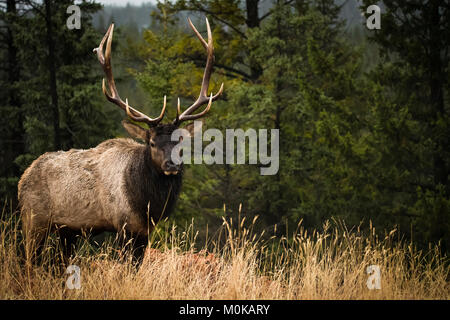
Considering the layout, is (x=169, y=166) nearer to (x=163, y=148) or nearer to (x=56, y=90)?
(x=163, y=148)

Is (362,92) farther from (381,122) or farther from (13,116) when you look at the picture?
(13,116)

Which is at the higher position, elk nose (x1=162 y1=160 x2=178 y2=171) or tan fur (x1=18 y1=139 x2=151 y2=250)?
elk nose (x1=162 y1=160 x2=178 y2=171)

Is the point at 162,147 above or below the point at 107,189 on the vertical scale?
above

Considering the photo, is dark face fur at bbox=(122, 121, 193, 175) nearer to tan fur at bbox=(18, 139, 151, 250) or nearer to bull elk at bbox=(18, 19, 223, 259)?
bull elk at bbox=(18, 19, 223, 259)

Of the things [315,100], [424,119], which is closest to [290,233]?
[315,100]

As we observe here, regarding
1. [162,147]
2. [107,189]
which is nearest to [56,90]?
[107,189]

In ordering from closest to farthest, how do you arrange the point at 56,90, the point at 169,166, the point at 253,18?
the point at 169,166 → the point at 56,90 → the point at 253,18

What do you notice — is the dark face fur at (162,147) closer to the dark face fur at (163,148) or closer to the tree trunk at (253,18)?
the dark face fur at (163,148)

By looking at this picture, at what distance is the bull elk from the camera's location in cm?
518

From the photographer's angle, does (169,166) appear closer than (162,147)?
Yes

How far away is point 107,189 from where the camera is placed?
5266mm

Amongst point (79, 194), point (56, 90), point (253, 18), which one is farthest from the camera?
point (253, 18)

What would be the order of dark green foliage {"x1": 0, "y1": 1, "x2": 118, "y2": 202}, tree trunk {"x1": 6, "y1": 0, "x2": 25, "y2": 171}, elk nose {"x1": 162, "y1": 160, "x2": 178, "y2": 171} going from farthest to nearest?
1. tree trunk {"x1": 6, "y1": 0, "x2": 25, "y2": 171}
2. dark green foliage {"x1": 0, "y1": 1, "x2": 118, "y2": 202}
3. elk nose {"x1": 162, "y1": 160, "x2": 178, "y2": 171}

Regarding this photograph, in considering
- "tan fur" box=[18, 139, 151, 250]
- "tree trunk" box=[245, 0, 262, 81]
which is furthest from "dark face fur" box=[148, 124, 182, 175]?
"tree trunk" box=[245, 0, 262, 81]
